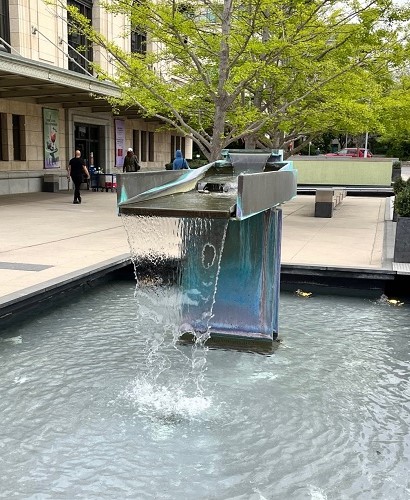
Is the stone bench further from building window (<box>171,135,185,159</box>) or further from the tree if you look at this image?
building window (<box>171,135,185,159</box>)

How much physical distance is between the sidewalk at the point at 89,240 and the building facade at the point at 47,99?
12.2ft

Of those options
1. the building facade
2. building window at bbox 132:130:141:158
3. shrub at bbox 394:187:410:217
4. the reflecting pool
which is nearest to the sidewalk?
shrub at bbox 394:187:410:217

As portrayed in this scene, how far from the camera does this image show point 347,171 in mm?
26906

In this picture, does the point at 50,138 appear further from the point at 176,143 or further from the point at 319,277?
the point at 319,277

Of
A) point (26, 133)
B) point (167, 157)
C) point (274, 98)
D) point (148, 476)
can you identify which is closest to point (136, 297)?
point (148, 476)

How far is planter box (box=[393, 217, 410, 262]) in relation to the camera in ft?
27.9

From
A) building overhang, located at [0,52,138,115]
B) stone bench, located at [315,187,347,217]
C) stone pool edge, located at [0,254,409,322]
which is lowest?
stone pool edge, located at [0,254,409,322]

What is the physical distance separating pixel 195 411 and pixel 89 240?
6.94 metres

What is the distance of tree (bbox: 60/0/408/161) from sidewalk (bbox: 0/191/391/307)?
2806 mm

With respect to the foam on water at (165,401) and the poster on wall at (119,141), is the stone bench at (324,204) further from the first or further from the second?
the poster on wall at (119,141)

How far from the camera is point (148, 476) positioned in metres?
3.63

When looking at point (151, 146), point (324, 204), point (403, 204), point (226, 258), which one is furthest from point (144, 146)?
point (226, 258)

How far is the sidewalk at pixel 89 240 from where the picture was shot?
315 inches

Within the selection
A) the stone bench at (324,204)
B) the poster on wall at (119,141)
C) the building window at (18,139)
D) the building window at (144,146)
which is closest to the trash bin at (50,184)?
the building window at (18,139)
